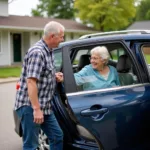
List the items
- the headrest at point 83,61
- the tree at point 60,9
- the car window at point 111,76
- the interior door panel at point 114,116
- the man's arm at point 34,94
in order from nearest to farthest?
1. the man's arm at point 34,94
2. the interior door panel at point 114,116
3. the car window at point 111,76
4. the headrest at point 83,61
5. the tree at point 60,9

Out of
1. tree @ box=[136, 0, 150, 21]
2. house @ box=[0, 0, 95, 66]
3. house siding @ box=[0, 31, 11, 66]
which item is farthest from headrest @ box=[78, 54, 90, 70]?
tree @ box=[136, 0, 150, 21]

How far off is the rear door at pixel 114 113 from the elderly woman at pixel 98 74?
0.16 metres

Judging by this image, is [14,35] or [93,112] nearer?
[93,112]

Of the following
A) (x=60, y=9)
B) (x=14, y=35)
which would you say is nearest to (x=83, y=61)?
(x=14, y=35)

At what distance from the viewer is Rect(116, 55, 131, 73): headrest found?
3649mm

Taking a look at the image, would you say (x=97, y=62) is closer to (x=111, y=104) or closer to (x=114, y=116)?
(x=111, y=104)

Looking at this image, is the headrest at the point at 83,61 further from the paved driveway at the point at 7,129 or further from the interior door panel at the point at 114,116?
the paved driveway at the point at 7,129

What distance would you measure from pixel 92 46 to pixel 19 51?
2096 cm

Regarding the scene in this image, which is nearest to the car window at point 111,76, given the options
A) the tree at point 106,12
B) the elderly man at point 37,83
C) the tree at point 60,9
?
the elderly man at point 37,83

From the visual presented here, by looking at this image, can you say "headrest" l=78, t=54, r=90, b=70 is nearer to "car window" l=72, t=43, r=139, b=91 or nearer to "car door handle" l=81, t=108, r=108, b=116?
"car window" l=72, t=43, r=139, b=91

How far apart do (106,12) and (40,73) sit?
30.5 meters

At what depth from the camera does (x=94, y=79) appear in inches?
141

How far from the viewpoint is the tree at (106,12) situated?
32.6m

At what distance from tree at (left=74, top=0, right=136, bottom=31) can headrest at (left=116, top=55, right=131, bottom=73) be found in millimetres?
29211
